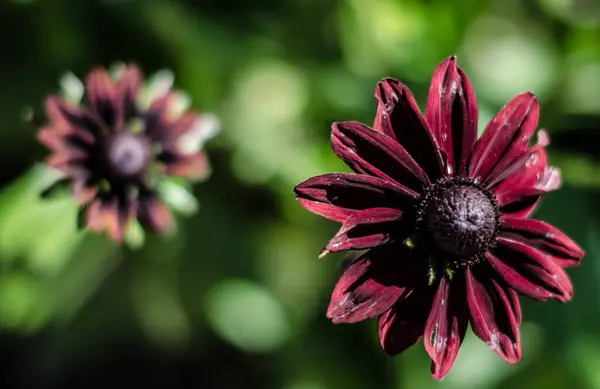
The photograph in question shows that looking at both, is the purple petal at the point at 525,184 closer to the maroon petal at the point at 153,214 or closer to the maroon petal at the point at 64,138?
the maroon petal at the point at 153,214

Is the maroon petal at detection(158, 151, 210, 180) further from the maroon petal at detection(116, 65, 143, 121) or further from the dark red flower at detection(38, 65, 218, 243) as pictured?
the maroon petal at detection(116, 65, 143, 121)

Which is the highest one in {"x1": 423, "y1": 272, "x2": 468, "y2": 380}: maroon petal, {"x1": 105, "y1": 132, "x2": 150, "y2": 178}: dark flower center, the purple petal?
{"x1": 105, "y1": 132, "x2": 150, "y2": 178}: dark flower center

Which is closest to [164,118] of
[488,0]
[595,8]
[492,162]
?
[492,162]

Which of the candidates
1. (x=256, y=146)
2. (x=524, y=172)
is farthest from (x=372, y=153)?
(x=256, y=146)

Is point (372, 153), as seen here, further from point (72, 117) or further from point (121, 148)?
point (72, 117)

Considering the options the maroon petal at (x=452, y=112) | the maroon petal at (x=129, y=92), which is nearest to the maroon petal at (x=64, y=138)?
the maroon petal at (x=129, y=92)

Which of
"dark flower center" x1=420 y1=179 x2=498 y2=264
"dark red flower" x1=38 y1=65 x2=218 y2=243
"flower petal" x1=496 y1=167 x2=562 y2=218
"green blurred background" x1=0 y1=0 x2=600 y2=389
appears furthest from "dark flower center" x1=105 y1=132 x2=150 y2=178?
"flower petal" x1=496 y1=167 x2=562 y2=218

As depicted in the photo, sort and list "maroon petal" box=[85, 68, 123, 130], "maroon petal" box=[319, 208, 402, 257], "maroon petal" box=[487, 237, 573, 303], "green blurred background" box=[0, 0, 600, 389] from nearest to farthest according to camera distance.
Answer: "maroon petal" box=[319, 208, 402, 257] < "maroon petal" box=[487, 237, 573, 303] < "maroon petal" box=[85, 68, 123, 130] < "green blurred background" box=[0, 0, 600, 389]
